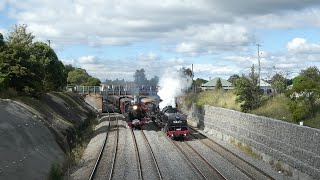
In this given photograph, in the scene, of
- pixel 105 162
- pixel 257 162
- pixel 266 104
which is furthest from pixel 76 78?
pixel 257 162

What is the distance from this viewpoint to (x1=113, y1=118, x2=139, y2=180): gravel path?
19.6 meters

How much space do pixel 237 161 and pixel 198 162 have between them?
215 cm

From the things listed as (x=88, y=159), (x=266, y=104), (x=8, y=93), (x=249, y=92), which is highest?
(x=249, y=92)

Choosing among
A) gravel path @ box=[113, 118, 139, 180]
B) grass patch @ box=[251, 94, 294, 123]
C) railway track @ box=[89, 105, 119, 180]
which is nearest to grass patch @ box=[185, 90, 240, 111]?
grass patch @ box=[251, 94, 294, 123]

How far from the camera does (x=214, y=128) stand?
34.9 m

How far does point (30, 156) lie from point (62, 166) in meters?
2.60

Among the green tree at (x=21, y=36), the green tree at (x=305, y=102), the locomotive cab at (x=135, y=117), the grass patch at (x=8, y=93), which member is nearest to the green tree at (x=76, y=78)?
the green tree at (x=21, y=36)

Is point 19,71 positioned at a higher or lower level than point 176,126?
higher

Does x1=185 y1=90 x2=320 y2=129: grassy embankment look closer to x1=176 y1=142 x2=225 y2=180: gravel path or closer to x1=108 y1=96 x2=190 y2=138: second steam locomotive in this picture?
→ x1=108 y1=96 x2=190 y2=138: second steam locomotive

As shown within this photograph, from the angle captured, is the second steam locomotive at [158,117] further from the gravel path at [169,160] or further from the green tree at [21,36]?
the green tree at [21,36]

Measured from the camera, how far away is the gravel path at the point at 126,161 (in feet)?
64.4

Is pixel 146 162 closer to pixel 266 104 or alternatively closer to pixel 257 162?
pixel 257 162

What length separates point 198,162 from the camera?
22.5 meters

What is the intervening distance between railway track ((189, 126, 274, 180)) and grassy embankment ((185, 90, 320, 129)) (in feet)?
13.5
